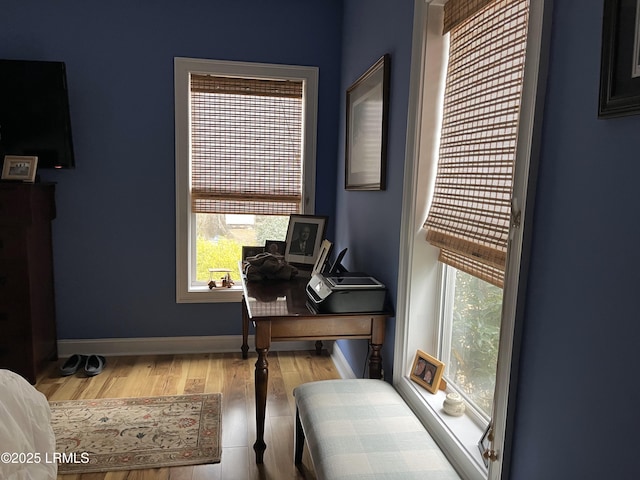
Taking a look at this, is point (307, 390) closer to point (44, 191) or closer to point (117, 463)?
point (117, 463)

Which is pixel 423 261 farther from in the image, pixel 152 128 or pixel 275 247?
pixel 152 128

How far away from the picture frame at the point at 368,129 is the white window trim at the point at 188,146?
0.44 meters

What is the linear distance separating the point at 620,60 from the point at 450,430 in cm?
120

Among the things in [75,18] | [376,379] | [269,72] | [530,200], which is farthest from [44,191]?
[530,200]

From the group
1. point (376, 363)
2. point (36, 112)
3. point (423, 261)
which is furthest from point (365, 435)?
point (36, 112)

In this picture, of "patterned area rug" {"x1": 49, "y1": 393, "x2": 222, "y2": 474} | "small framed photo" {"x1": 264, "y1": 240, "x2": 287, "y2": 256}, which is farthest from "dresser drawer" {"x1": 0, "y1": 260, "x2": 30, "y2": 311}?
"small framed photo" {"x1": 264, "y1": 240, "x2": 287, "y2": 256}

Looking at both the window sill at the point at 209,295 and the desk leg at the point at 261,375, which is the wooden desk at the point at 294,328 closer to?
the desk leg at the point at 261,375

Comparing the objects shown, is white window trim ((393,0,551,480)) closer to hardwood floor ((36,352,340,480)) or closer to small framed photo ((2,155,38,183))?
hardwood floor ((36,352,340,480))

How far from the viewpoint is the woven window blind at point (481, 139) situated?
1325 millimetres

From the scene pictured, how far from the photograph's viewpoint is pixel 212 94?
3.18 m

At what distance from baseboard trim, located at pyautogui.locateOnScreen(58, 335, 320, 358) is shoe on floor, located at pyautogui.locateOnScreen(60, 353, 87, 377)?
0.11m

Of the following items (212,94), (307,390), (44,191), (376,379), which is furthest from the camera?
(212,94)

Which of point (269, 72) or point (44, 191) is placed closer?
point (44, 191)

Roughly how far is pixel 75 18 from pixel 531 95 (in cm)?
293
